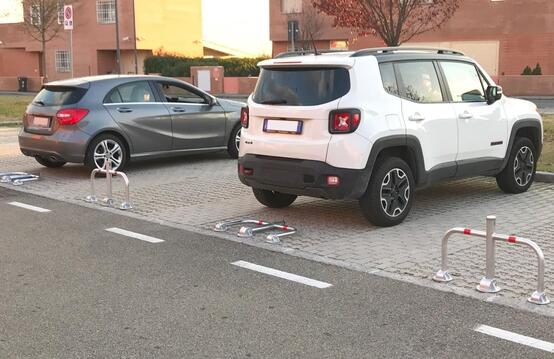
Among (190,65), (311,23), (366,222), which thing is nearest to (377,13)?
(366,222)

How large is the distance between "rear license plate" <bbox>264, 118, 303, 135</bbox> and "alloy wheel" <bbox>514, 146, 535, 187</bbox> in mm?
3389

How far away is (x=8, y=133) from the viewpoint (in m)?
18.2

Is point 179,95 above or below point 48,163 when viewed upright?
above

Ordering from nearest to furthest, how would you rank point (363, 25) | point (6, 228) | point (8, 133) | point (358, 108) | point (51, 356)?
point (51, 356)
point (358, 108)
point (6, 228)
point (363, 25)
point (8, 133)

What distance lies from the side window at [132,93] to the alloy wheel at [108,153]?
700mm

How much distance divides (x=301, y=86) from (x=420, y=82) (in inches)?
55.7

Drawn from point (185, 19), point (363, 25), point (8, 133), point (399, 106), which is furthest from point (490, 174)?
point (185, 19)

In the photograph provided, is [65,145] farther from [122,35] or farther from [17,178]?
[122,35]

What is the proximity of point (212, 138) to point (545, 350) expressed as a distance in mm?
8701

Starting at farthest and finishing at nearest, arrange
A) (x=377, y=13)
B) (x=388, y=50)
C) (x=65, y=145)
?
1. (x=377, y=13)
2. (x=65, y=145)
3. (x=388, y=50)

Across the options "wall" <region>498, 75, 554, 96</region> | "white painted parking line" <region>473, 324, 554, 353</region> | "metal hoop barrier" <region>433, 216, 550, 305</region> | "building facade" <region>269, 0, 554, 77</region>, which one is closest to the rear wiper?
"metal hoop barrier" <region>433, 216, 550, 305</region>

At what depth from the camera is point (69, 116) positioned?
10539mm

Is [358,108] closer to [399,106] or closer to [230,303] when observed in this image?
[399,106]

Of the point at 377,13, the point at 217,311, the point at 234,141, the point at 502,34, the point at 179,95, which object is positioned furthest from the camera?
the point at 502,34
